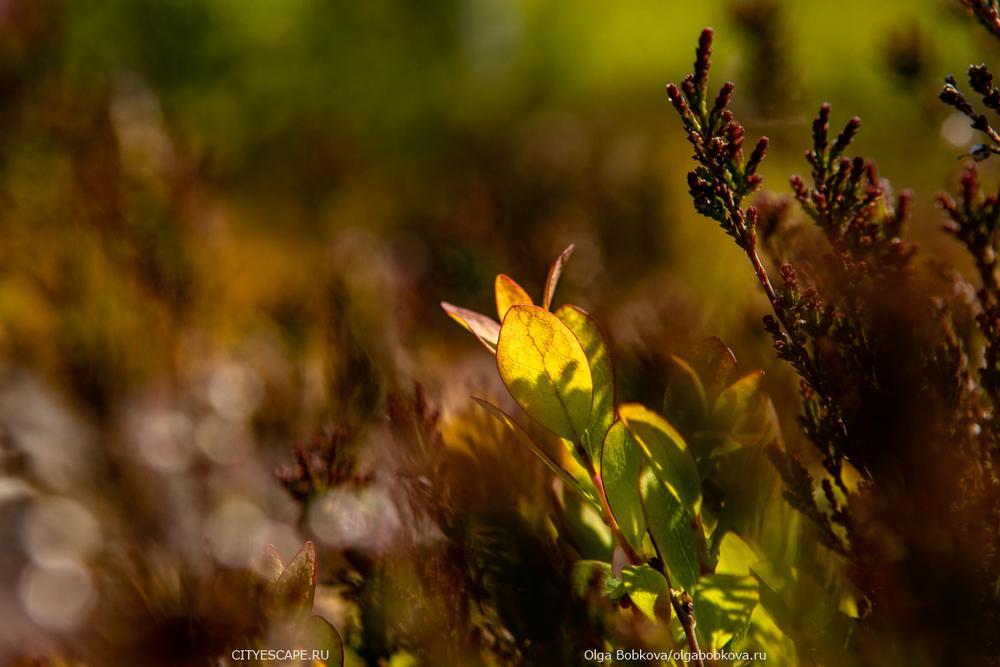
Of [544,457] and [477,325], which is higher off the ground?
[477,325]

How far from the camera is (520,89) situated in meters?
6.07

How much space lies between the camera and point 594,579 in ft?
1.94

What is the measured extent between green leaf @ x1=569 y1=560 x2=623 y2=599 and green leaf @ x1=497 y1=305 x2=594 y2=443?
0.07 meters

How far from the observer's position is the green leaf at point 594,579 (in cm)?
46

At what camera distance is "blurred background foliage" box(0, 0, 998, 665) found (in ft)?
1.85

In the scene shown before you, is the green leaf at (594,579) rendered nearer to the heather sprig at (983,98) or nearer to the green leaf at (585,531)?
the green leaf at (585,531)

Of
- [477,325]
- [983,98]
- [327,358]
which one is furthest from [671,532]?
[327,358]

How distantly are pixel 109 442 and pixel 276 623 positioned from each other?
84cm

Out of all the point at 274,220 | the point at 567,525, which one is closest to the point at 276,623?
the point at 567,525

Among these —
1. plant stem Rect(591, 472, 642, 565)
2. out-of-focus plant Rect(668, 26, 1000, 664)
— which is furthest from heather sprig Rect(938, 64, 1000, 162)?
plant stem Rect(591, 472, 642, 565)

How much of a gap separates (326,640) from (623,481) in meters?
0.19

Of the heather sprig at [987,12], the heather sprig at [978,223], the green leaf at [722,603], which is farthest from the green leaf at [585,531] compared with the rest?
the heather sprig at [987,12]

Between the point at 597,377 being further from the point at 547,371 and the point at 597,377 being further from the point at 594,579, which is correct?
the point at 594,579

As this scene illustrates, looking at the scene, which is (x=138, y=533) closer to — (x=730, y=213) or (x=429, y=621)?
(x=429, y=621)
